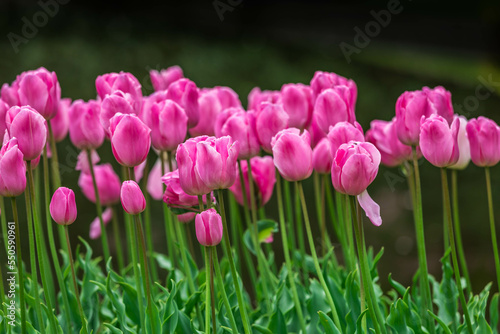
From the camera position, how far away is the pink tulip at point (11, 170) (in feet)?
2.73

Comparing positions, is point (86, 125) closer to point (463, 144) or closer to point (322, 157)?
point (322, 157)

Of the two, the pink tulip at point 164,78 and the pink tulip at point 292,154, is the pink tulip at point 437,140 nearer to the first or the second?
the pink tulip at point 292,154

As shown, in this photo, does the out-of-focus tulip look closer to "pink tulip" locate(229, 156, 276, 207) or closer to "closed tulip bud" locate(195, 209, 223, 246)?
"pink tulip" locate(229, 156, 276, 207)

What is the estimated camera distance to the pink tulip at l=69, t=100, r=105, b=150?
115cm

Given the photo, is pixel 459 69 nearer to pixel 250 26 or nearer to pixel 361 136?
pixel 250 26

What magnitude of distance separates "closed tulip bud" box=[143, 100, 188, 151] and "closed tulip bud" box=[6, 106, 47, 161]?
0.66 ft

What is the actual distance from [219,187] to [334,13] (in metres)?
8.62

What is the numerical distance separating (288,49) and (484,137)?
7432mm

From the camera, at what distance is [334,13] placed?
9109 mm

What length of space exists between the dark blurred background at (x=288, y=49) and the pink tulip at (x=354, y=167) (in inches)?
95.5

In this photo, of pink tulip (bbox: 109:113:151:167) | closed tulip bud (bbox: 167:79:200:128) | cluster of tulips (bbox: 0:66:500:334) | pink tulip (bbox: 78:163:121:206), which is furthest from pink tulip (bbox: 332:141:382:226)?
pink tulip (bbox: 78:163:121:206)

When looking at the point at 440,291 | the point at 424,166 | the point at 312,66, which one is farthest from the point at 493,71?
the point at 440,291
